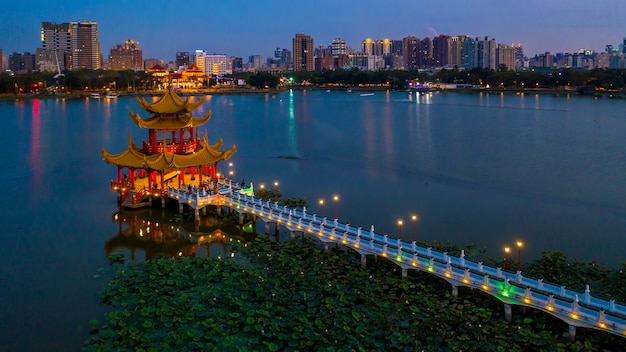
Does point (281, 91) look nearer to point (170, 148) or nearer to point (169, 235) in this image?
point (170, 148)

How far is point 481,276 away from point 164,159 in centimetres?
1239

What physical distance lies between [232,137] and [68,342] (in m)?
35.4

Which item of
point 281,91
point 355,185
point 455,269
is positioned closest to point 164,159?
point 355,185

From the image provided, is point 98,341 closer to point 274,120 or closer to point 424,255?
point 424,255

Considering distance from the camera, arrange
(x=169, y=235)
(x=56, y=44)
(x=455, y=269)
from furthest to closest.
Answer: (x=56, y=44)
(x=169, y=235)
(x=455, y=269)

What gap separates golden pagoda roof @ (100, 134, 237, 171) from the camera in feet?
73.2

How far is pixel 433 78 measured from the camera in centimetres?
13638

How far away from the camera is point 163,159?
2233 cm

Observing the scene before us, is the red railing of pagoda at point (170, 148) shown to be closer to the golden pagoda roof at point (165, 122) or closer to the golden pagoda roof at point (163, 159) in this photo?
the golden pagoda roof at point (163, 159)

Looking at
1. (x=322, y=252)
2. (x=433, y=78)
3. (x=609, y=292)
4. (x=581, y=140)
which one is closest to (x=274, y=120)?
(x=581, y=140)

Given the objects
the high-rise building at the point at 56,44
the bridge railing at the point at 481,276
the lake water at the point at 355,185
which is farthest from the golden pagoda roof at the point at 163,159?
the high-rise building at the point at 56,44

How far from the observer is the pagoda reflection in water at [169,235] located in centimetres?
1920

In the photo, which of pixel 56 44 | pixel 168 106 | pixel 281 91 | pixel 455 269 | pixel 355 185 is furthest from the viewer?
pixel 56 44

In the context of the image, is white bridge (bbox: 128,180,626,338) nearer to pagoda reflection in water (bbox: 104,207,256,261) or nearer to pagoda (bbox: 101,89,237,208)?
pagoda reflection in water (bbox: 104,207,256,261)
